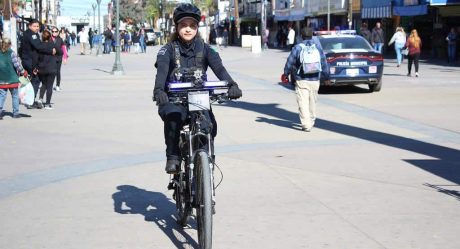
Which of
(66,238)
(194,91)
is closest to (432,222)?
(194,91)

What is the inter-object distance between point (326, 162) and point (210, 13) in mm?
117910

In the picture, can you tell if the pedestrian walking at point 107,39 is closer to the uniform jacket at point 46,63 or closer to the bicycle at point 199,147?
the uniform jacket at point 46,63

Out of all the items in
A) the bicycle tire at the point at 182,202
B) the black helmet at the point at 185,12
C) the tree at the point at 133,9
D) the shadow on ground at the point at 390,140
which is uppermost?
the tree at the point at 133,9

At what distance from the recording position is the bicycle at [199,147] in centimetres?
518

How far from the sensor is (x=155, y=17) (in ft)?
415

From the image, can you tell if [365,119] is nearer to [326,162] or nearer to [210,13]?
[326,162]

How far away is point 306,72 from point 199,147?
687 centimetres

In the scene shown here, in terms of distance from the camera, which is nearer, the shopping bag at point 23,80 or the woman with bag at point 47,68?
the shopping bag at point 23,80

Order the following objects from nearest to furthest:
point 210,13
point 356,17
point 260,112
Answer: point 260,112
point 356,17
point 210,13

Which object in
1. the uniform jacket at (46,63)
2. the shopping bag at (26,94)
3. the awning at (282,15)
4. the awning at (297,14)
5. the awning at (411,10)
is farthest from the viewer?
the awning at (282,15)

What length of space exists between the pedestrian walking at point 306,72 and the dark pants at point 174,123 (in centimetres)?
624

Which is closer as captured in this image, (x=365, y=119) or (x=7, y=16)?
(x=365, y=119)

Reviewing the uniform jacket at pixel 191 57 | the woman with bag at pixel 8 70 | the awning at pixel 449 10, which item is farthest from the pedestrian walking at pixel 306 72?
the awning at pixel 449 10

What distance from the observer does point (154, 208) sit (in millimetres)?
7066
